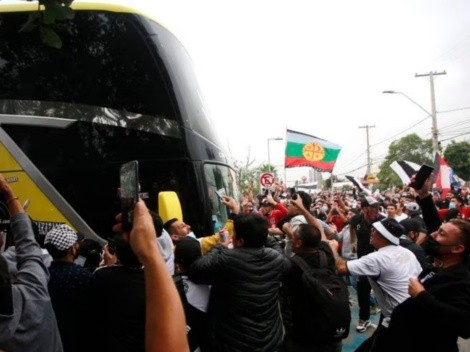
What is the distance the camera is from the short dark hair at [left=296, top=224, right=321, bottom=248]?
3209mm

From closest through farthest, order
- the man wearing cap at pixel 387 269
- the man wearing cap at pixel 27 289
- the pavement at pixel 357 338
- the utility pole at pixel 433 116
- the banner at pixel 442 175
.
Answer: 1. the man wearing cap at pixel 27 289
2. the man wearing cap at pixel 387 269
3. the pavement at pixel 357 338
4. the banner at pixel 442 175
5. the utility pole at pixel 433 116

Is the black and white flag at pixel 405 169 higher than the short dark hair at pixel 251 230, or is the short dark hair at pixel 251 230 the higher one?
the black and white flag at pixel 405 169

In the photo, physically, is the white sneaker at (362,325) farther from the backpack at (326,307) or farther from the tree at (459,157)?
the tree at (459,157)

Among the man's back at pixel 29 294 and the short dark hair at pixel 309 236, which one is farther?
the short dark hair at pixel 309 236

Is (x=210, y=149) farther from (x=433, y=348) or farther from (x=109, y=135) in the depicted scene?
(x=433, y=348)

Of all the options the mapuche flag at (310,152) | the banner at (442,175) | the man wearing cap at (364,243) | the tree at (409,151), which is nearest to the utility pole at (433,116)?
the banner at (442,175)

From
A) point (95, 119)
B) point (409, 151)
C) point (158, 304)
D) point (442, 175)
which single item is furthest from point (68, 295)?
point (409, 151)

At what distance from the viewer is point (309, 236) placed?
3.22 metres

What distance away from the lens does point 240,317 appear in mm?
2871

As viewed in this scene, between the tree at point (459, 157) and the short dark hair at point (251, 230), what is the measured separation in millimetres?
58748

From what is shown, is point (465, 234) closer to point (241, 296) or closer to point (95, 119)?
point (241, 296)

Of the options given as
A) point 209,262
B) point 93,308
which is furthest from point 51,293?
point 209,262

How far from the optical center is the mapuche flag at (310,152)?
11.3 metres

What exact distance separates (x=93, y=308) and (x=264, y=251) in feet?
3.82
